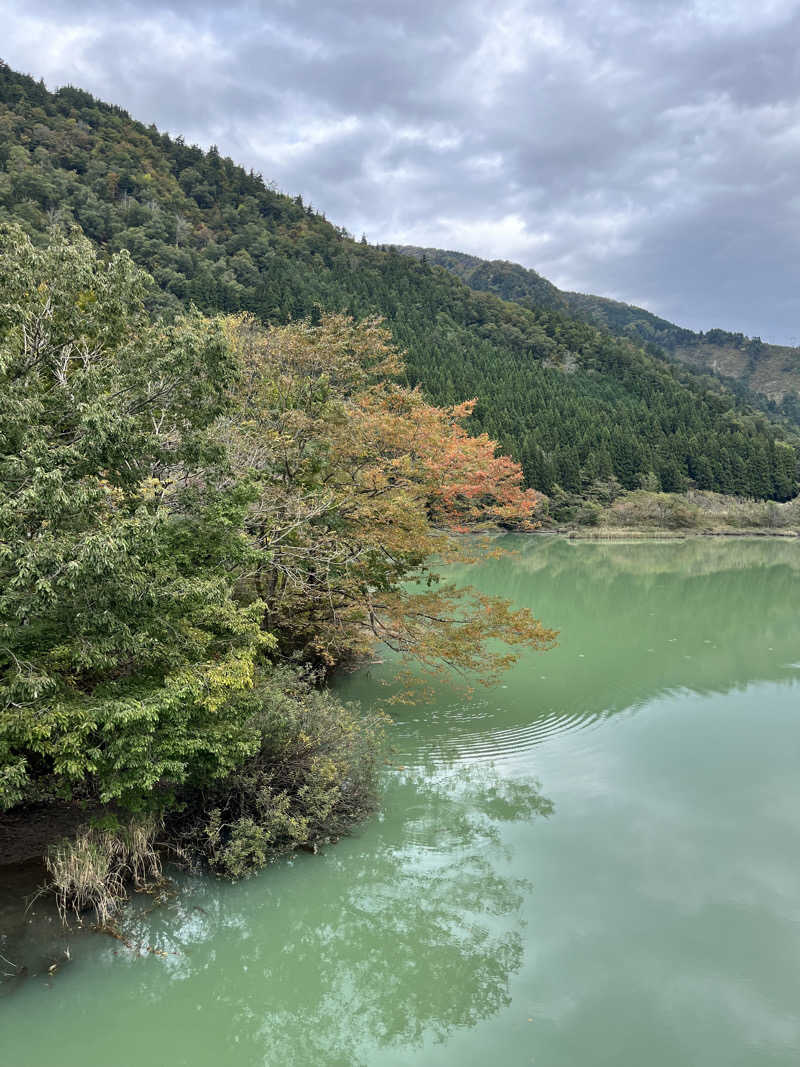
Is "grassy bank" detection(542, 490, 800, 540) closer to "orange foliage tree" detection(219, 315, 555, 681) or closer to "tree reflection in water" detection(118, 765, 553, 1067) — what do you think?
"orange foliage tree" detection(219, 315, 555, 681)

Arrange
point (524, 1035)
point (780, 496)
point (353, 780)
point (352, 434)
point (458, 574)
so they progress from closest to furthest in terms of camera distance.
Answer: point (524, 1035), point (353, 780), point (352, 434), point (458, 574), point (780, 496)

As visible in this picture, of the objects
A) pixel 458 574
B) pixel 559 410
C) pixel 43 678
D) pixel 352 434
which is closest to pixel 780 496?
pixel 559 410

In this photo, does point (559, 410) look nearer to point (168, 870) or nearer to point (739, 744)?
point (739, 744)

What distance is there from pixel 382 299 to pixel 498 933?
121866mm

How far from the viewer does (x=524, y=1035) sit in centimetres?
537

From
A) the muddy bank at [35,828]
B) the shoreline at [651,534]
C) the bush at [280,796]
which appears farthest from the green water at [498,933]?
the shoreline at [651,534]

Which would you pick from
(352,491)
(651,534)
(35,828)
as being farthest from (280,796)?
(651,534)

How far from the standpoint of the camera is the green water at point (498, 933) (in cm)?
528

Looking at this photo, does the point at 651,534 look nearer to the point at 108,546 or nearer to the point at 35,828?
the point at 35,828

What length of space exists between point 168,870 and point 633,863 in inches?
231

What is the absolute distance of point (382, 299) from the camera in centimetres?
11825

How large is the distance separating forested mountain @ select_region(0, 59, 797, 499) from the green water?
198ft

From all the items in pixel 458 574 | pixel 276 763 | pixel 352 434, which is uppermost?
pixel 352 434

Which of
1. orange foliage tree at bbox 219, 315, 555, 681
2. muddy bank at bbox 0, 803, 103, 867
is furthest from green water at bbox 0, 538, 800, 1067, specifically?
orange foliage tree at bbox 219, 315, 555, 681
